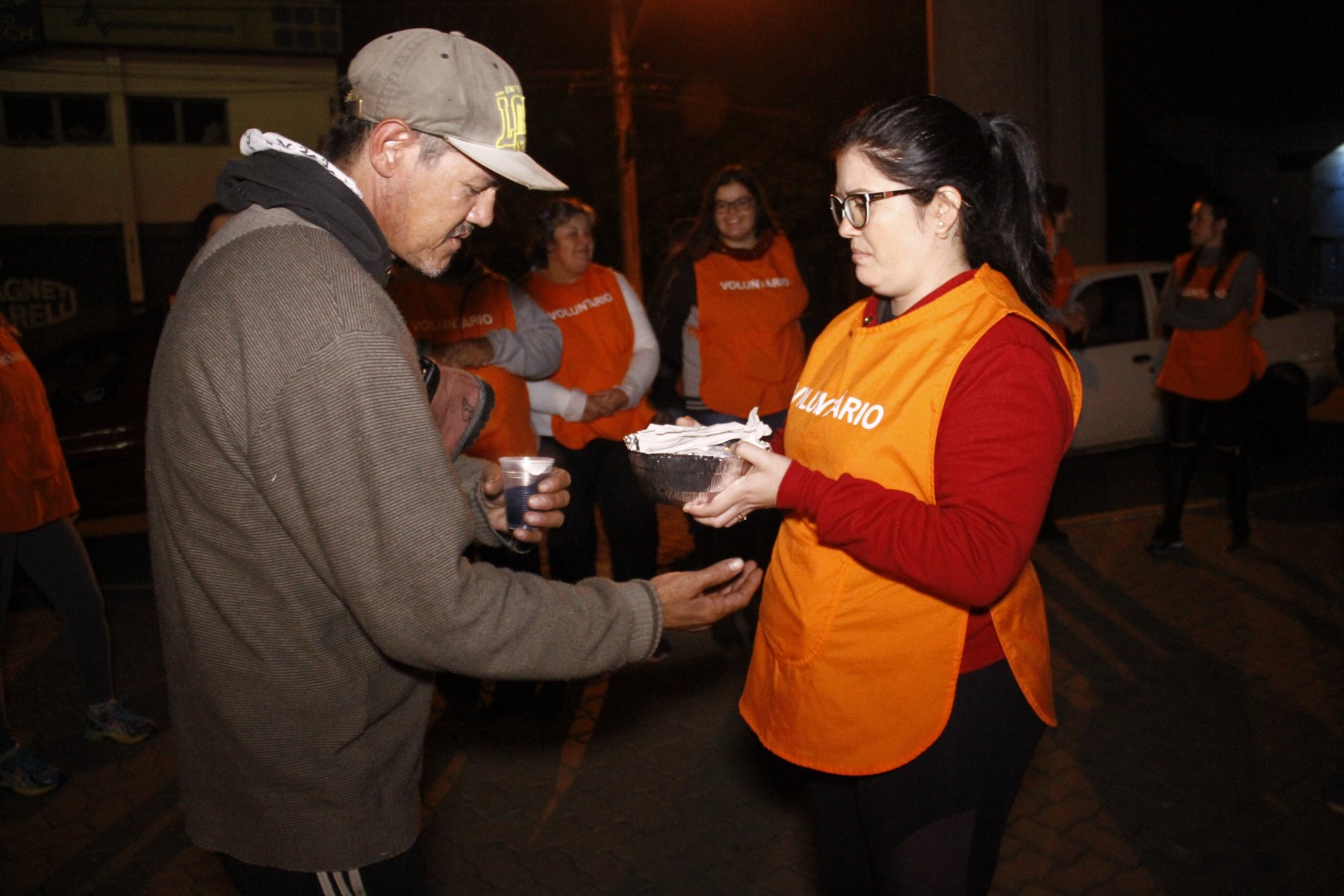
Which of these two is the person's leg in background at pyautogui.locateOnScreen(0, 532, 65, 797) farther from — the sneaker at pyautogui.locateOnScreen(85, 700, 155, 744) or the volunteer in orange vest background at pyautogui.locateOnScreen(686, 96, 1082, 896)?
the volunteer in orange vest background at pyautogui.locateOnScreen(686, 96, 1082, 896)

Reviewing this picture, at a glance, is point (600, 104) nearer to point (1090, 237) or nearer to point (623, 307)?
point (1090, 237)

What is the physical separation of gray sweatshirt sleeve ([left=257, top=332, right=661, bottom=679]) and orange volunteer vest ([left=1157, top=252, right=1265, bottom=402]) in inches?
244

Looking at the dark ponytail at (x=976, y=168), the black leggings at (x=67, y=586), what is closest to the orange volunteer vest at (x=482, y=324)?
the black leggings at (x=67, y=586)

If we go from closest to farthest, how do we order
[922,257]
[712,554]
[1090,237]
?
[922,257] → [712,554] → [1090,237]

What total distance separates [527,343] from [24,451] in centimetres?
213

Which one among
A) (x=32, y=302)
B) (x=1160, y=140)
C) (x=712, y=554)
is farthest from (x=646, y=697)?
(x=1160, y=140)

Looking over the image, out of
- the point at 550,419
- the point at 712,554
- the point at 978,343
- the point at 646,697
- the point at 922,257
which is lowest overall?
the point at 646,697

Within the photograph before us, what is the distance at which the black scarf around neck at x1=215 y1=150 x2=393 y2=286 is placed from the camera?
1.81m

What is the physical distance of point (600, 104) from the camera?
1065 inches

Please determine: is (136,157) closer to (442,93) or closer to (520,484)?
(520,484)

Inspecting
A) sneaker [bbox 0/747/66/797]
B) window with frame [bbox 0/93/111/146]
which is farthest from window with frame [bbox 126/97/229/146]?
sneaker [bbox 0/747/66/797]

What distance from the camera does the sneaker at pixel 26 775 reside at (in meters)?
4.53

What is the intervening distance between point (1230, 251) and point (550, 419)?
4.62m

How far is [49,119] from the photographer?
27312mm
